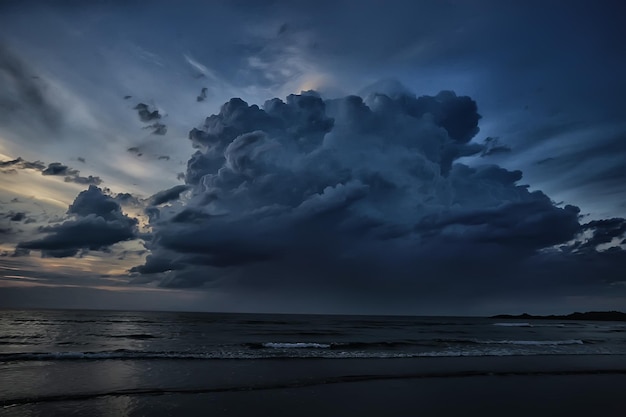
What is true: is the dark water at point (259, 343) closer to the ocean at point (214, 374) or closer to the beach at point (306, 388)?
the ocean at point (214, 374)

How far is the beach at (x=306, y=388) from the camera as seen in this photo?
1306cm

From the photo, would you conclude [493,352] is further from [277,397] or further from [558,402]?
[277,397]

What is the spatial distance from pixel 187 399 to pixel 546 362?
76.2ft

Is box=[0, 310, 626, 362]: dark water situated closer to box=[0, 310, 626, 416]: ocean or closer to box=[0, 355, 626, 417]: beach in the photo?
box=[0, 310, 626, 416]: ocean

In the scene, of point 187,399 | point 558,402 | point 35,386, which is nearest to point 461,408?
point 558,402

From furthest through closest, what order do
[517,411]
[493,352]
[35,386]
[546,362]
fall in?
1. [493,352]
2. [546,362]
3. [35,386]
4. [517,411]

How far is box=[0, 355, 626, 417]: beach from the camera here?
13.1 meters

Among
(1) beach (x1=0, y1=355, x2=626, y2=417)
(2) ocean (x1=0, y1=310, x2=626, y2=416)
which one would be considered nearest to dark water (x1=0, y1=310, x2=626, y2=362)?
(2) ocean (x1=0, y1=310, x2=626, y2=416)

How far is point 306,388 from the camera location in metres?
16.2

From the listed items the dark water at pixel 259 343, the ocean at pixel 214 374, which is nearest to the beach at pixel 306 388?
the ocean at pixel 214 374

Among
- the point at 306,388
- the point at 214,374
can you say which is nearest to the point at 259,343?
the point at 214,374

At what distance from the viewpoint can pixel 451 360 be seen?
26.0m

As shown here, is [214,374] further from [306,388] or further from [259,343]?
[259,343]

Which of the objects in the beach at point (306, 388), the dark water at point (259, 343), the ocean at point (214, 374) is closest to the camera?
the beach at point (306, 388)
